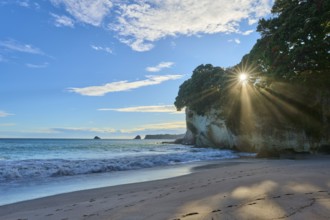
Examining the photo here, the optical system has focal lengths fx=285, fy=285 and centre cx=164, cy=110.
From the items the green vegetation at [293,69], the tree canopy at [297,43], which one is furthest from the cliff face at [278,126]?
the tree canopy at [297,43]

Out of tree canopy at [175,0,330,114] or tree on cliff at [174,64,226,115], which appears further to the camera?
tree on cliff at [174,64,226,115]

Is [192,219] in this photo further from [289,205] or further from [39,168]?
[39,168]

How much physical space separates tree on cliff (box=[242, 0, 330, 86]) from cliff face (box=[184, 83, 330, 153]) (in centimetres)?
329

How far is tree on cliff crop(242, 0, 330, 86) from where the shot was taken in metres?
17.1

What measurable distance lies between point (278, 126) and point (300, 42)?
9688mm

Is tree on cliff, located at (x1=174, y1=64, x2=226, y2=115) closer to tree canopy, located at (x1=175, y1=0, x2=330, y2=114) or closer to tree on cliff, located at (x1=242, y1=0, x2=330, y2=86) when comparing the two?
tree canopy, located at (x1=175, y1=0, x2=330, y2=114)

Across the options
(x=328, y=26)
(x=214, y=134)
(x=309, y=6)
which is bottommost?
(x=214, y=134)

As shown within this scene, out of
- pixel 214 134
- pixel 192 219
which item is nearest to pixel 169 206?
pixel 192 219

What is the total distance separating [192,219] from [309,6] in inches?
719

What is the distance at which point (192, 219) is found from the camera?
146 inches

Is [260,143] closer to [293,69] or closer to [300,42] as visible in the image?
[293,69]

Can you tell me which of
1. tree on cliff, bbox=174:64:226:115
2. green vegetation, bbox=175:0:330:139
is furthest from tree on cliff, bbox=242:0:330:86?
tree on cliff, bbox=174:64:226:115

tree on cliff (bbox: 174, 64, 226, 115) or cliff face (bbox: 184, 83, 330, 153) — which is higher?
tree on cliff (bbox: 174, 64, 226, 115)

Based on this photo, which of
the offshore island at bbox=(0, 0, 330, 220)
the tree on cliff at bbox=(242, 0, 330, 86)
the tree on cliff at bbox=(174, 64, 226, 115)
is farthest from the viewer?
the tree on cliff at bbox=(174, 64, 226, 115)
